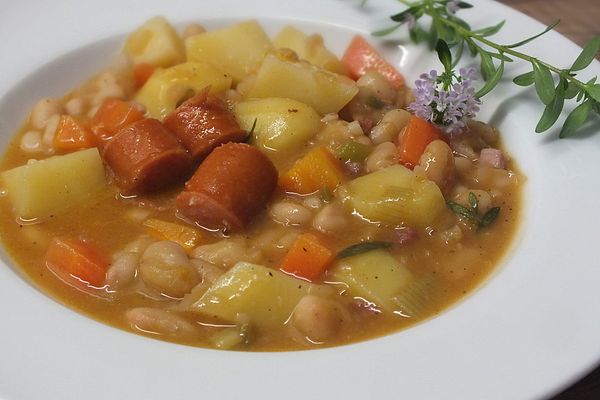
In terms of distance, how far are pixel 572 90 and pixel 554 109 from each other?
0.41ft

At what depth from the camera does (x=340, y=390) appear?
2.46 meters

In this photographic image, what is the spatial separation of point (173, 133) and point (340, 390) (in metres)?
1.64

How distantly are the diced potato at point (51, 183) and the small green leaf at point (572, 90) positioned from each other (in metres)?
2.21

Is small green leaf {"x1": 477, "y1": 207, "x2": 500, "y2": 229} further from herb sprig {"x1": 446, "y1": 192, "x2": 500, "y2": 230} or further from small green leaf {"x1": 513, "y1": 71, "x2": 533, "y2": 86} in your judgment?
small green leaf {"x1": 513, "y1": 71, "x2": 533, "y2": 86}

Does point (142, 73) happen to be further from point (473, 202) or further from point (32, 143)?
point (473, 202)

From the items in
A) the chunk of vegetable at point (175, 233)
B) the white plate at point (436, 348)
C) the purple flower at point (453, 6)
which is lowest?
the chunk of vegetable at point (175, 233)

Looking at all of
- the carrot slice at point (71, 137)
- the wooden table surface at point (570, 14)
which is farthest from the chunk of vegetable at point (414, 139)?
the wooden table surface at point (570, 14)

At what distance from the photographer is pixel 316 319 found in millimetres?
2809

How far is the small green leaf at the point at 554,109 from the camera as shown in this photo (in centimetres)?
346

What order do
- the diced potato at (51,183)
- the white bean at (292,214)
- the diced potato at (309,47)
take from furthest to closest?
1. the diced potato at (309,47)
2. the diced potato at (51,183)
3. the white bean at (292,214)

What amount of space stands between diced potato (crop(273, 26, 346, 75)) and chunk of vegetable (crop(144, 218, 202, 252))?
4.69ft

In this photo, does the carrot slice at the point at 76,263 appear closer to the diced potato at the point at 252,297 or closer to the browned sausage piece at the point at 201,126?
the diced potato at the point at 252,297

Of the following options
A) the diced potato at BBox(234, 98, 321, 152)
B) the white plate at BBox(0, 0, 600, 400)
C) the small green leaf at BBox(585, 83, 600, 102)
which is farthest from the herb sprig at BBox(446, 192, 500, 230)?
the diced potato at BBox(234, 98, 321, 152)

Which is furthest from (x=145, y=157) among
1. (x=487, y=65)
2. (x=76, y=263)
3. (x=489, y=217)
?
(x=487, y=65)
